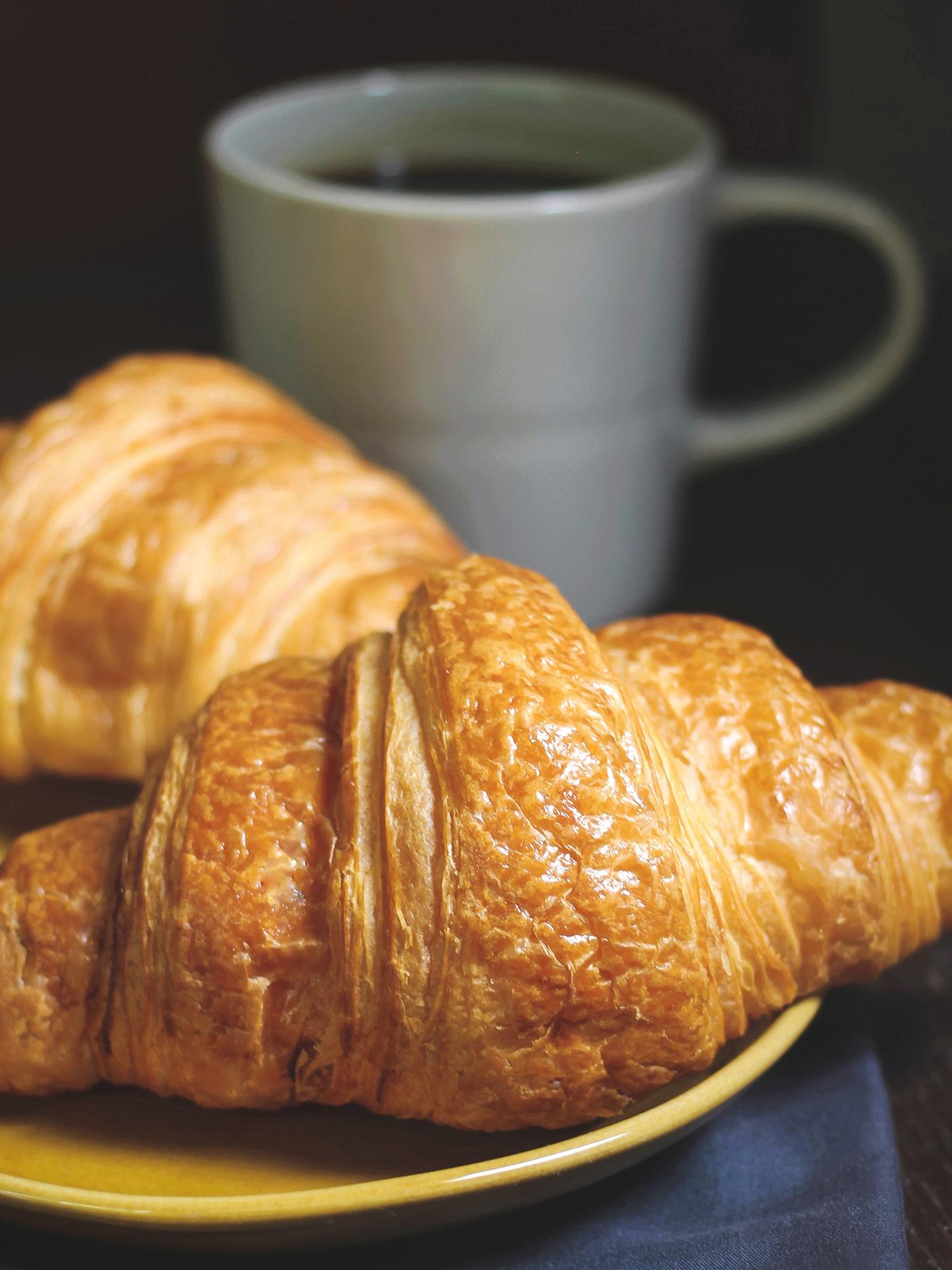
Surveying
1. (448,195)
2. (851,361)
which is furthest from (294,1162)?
(851,361)

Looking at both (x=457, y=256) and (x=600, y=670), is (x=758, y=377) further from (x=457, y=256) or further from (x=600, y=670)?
(x=600, y=670)

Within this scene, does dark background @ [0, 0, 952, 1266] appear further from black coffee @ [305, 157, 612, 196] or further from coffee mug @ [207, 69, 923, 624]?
black coffee @ [305, 157, 612, 196]

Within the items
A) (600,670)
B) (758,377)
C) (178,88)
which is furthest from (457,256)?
(178,88)

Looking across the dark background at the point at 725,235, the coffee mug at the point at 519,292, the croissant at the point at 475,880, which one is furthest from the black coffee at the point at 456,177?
the croissant at the point at 475,880

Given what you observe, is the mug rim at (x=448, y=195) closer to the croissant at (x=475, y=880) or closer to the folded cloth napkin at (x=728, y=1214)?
the croissant at (x=475, y=880)

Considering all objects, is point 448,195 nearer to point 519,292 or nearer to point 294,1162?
point 519,292
